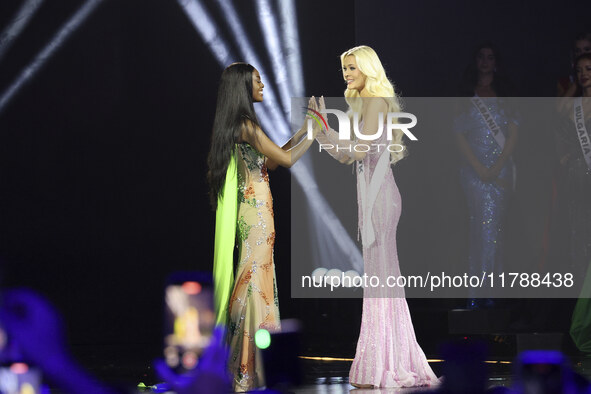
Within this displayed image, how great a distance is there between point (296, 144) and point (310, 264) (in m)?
2.06

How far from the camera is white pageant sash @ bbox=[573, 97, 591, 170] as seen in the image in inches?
195

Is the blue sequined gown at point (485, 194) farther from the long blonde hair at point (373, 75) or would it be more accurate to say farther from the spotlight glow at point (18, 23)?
the spotlight glow at point (18, 23)

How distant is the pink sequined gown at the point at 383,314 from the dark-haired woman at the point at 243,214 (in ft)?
0.96

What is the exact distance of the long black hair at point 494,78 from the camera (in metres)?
5.27

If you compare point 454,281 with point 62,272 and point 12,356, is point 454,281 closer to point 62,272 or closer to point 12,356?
point 62,272

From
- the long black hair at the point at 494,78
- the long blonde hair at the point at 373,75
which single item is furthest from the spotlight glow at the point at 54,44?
the long blonde hair at the point at 373,75

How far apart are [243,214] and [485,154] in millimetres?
2380

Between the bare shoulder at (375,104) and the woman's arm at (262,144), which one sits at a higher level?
the bare shoulder at (375,104)

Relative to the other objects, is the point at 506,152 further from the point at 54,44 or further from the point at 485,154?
the point at 54,44

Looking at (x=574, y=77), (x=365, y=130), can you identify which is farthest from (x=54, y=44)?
(x=574, y=77)

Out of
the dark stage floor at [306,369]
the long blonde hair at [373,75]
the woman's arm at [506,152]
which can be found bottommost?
the dark stage floor at [306,369]

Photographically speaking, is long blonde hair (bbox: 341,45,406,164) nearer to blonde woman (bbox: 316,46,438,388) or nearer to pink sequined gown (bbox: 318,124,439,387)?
blonde woman (bbox: 316,46,438,388)

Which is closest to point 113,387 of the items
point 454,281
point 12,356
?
point 12,356

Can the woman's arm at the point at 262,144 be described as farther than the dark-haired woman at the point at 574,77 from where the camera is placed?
No
